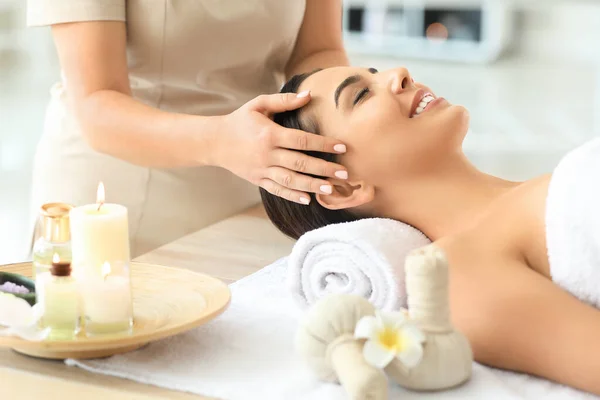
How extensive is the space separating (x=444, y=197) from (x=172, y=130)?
19.7 inches

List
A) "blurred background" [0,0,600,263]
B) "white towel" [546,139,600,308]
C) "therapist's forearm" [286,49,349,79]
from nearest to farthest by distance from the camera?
"white towel" [546,139,600,308], "therapist's forearm" [286,49,349,79], "blurred background" [0,0,600,263]

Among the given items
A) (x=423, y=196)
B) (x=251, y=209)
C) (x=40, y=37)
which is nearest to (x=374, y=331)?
(x=423, y=196)

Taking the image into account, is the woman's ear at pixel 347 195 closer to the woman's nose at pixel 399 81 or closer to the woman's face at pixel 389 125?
the woman's face at pixel 389 125

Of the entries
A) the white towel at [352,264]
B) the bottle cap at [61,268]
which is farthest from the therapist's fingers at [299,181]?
the bottle cap at [61,268]

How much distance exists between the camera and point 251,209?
212cm

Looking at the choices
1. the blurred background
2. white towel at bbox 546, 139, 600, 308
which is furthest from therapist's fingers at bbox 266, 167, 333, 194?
the blurred background

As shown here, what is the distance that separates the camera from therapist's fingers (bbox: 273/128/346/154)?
1.49m

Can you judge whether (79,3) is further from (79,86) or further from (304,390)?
(304,390)

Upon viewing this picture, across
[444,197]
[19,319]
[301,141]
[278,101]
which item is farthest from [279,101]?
[19,319]

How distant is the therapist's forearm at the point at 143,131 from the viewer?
1.62 meters

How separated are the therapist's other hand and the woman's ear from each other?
0.04m

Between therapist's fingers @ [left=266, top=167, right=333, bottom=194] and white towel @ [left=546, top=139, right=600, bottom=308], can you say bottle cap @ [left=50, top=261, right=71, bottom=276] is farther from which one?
white towel @ [left=546, top=139, right=600, bottom=308]

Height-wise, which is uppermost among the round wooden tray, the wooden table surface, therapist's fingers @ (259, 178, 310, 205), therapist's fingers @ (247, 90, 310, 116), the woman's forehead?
the woman's forehead

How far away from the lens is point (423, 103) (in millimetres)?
1554
